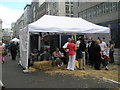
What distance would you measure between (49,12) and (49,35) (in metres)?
74.4

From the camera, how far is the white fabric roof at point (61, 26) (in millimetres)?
11836

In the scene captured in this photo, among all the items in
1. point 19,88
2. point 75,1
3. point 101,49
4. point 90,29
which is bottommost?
point 19,88

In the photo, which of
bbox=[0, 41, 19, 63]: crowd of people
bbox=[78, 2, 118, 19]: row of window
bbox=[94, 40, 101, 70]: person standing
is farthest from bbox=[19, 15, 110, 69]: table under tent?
bbox=[78, 2, 118, 19]: row of window

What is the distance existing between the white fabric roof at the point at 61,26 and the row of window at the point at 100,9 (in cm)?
2555

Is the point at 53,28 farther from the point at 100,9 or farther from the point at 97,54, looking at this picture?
the point at 100,9

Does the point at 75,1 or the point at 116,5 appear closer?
the point at 116,5

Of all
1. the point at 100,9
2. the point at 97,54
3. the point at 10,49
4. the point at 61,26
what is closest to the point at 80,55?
the point at 97,54

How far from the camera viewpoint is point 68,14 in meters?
81.4

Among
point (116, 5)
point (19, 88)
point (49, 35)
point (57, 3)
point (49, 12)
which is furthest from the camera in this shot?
point (49, 12)

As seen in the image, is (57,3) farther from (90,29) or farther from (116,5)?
(90,29)

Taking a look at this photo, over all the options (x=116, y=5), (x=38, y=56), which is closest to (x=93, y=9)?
(x=116, y=5)

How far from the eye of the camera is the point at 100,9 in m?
43.9

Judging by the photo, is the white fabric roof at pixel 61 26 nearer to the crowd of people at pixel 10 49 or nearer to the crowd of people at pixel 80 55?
the crowd of people at pixel 80 55

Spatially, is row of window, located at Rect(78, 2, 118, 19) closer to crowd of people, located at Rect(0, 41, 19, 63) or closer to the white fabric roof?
crowd of people, located at Rect(0, 41, 19, 63)
